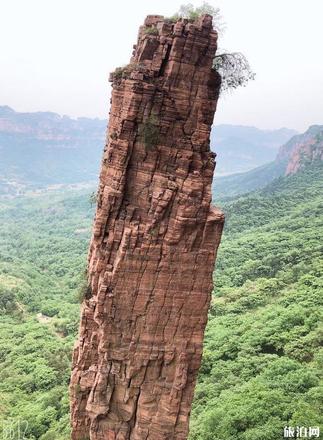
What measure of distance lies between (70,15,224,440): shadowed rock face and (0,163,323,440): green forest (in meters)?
3.10

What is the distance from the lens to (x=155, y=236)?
16.4 metres

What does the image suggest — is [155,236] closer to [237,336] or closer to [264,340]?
[264,340]

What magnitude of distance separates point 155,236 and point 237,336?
25.6m

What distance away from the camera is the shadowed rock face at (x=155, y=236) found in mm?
15719

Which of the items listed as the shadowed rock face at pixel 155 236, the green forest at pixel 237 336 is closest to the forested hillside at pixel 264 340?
the green forest at pixel 237 336

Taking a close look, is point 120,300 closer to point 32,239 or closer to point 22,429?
point 22,429

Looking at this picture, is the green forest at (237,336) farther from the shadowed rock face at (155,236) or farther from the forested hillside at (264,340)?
the shadowed rock face at (155,236)

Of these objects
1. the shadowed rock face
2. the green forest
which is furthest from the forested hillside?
the shadowed rock face

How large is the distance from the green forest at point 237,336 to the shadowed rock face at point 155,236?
310 cm

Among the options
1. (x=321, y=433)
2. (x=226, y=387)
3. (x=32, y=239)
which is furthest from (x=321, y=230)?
(x=32, y=239)

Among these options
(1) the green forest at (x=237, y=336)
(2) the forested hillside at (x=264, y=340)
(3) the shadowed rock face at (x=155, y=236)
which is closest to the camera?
(3) the shadowed rock face at (x=155, y=236)

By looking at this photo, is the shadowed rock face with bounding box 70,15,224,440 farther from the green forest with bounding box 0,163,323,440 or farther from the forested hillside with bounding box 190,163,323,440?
the forested hillside with bounding box 190,163,323,440

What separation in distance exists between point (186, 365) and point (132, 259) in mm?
4272

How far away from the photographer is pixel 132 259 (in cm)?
1655
